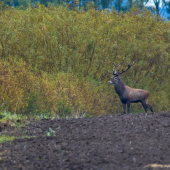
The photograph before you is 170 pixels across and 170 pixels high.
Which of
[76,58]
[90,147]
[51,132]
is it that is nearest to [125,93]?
[76,58]

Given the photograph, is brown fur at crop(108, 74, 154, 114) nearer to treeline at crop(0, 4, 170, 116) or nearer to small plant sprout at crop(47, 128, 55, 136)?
treeline at crop(0, 4, 170, 116)

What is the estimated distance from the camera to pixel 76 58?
23.0 m

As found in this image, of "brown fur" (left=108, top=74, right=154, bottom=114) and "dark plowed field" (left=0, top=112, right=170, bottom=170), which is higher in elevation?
"brown fur" (left=108, top=74, right=154, bottom=114)

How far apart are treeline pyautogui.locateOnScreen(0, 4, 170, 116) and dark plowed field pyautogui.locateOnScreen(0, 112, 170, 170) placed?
616 centimetres

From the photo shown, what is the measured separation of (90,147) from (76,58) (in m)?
15.5

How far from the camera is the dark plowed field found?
A: 257 inches

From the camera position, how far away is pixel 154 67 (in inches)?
1056

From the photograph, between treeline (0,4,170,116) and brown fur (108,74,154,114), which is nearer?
brown fur (108,74,154,114)

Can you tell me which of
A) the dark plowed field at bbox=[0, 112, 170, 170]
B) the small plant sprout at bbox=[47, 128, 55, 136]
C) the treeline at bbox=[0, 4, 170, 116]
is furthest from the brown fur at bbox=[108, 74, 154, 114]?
the small plant sprout at bbox=[47, 128, 55, 136]

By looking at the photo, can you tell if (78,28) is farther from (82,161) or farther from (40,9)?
(82,161)

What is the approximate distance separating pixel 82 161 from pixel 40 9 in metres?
20.1

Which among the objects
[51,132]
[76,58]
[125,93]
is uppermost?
[76,58]

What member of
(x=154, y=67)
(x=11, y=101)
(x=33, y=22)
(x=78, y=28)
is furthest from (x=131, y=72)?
(x=11, y=101)

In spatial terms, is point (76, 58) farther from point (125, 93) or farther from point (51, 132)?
point (51, 132)
